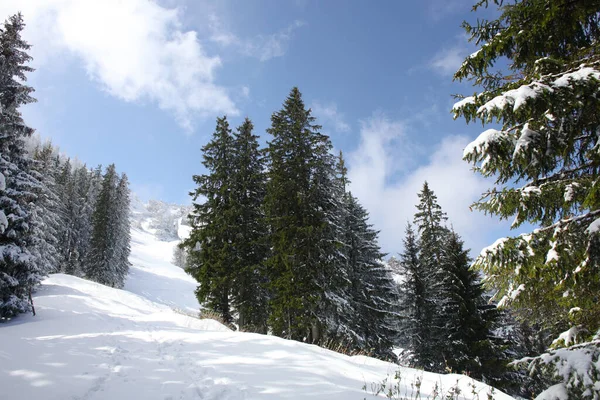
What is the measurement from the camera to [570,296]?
5352 millimetres

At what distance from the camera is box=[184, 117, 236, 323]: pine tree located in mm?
17094

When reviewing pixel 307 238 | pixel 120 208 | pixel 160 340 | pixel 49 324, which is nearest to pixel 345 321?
pixel 307 238

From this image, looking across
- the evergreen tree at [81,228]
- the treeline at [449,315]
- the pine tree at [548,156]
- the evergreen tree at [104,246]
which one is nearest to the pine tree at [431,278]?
the treeline at [449,315]

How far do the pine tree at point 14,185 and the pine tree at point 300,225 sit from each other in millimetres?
11652

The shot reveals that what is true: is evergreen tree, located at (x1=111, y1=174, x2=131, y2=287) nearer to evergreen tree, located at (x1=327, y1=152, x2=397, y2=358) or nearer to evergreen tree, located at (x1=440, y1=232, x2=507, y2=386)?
evergreen tree, located at (x1=327, y1=152, x2=397, y2=358)

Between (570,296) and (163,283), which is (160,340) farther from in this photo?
(163,283)

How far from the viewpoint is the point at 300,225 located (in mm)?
15328

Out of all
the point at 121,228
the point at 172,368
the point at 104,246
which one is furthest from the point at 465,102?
the point at 121,228

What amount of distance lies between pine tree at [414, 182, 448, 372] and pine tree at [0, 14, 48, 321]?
2393 cm

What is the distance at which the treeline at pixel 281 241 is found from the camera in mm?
14578

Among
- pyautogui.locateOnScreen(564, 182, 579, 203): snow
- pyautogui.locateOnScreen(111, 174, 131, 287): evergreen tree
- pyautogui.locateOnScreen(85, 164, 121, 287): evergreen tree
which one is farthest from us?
pyautogui.locateOnScreen(111, 174, 131, 287): evergreen tree

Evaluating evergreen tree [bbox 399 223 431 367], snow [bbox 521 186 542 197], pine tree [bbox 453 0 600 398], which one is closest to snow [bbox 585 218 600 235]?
pine tree [bbox 453 0 600 398]

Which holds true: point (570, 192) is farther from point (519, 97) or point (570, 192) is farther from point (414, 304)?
point (414, 304)

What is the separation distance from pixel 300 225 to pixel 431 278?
1452 cm
